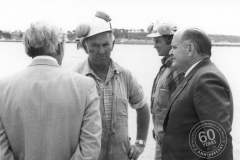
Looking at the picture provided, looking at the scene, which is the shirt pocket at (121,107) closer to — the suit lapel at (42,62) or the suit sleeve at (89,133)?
the suit sleeve at (89,133)

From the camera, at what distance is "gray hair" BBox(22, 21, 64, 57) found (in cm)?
223

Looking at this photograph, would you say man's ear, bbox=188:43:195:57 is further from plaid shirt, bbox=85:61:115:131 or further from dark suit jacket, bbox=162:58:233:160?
plaid shirt, bbox=85:61:115:131

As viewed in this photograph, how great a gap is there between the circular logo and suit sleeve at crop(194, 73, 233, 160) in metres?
0.03

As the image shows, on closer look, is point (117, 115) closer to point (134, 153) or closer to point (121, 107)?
point (121, 107)

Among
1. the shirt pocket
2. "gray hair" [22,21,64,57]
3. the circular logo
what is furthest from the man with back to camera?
the shirt pocket

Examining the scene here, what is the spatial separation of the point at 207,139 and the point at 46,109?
1.18 metres

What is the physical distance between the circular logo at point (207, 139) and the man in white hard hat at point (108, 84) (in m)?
0.93


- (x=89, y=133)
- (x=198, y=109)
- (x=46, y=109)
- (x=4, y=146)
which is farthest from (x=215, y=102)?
(x=4, y=146)

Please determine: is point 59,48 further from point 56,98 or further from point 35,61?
point 56,98

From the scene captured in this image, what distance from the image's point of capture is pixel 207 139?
7.64 ft

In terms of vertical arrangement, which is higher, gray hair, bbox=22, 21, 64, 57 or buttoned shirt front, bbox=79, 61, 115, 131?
gray hair, bbox=22, 21, 64, 57

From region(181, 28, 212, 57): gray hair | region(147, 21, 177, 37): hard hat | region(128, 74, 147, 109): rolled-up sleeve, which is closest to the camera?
region(181, 28, 212, 57): gray hair

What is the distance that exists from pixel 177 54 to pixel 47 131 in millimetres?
1227

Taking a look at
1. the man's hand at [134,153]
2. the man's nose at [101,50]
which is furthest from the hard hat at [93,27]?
the man's hand at [134,153]
